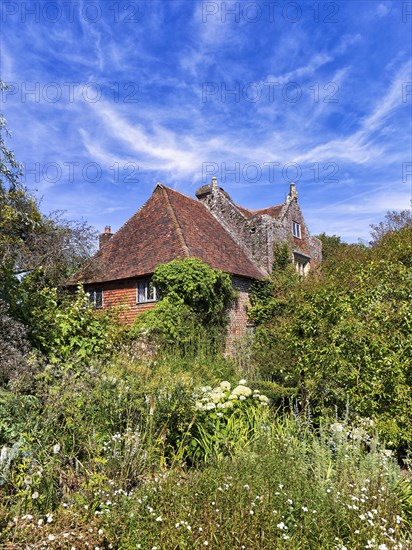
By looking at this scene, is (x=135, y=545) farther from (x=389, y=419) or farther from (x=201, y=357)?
(x=201, y=357)

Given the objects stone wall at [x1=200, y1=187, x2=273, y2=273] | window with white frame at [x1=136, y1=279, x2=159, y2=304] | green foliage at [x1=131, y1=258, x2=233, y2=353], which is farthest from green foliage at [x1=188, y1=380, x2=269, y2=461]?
stone wall at [x1=200, y1=187, x2=273, y2=273]

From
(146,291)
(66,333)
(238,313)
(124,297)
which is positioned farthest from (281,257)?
(66,333)

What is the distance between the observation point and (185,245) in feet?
57.0

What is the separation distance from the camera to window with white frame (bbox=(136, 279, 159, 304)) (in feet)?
56.7

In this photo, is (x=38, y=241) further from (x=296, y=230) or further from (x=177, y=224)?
(x=296, y=230)

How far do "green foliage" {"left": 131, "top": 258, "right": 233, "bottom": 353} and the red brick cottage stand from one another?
3.46ft

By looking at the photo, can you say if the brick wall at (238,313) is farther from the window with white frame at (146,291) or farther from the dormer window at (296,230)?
the dormer window at (296,230)

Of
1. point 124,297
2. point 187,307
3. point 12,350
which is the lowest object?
point 12,350

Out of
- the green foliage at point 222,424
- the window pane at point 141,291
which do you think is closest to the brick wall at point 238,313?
the window pane at point 141,291

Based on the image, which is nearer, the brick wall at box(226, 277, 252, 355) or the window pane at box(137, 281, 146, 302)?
the window pane at box(137, 281, 146, 302)

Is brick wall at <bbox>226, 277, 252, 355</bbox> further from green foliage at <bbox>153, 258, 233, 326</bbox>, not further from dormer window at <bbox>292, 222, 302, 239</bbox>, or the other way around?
dormer window at <bbox>292, 222, 302, 239</bbox>

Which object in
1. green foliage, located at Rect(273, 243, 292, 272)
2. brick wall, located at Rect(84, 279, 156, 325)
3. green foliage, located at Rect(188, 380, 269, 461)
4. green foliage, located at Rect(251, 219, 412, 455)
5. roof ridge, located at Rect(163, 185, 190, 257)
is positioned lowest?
green foliage, located at Rect(188, 380, 269, 461)

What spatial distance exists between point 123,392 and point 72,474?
1265 mm

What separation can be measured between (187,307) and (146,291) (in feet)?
9.33
